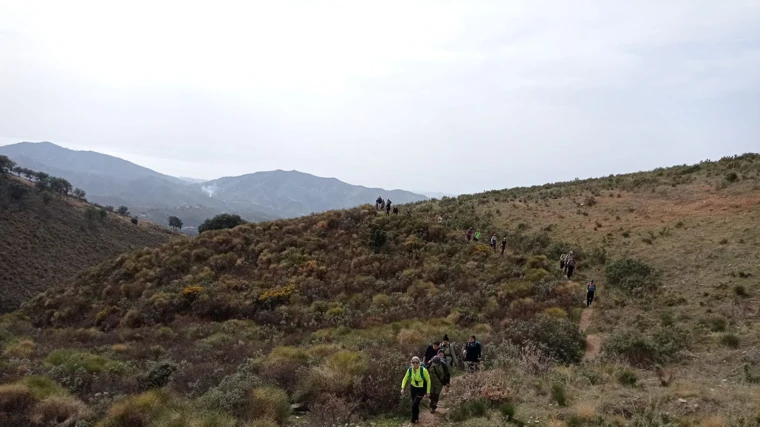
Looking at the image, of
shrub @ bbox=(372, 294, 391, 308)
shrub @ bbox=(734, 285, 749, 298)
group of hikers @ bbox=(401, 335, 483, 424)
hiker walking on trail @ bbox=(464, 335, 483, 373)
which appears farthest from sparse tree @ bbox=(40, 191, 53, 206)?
shrub @ bbox=(734, 285, 749, 298)

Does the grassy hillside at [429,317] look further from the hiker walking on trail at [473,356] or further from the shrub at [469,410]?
the hiker walking on trail at [473,356]

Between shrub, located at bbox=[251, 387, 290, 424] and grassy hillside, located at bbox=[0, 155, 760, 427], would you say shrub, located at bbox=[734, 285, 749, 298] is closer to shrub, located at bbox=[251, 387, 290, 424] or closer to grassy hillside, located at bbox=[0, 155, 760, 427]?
grassy hillside, located at bbox=[0, 155, 760, 427]

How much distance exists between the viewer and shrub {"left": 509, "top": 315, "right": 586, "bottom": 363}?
12914 mm

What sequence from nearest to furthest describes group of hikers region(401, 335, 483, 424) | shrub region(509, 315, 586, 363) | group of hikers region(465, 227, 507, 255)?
1. group of hikers region(401, 335, 483, 424)
2. shrub region(509, 315, 586, 363)
3. group of hikers region(465, 227, 507, 255)

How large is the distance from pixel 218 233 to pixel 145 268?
20.4 feet

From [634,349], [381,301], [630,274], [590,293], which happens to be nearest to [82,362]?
[381,301]

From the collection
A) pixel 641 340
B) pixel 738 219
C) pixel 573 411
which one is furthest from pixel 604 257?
pixel 573 411

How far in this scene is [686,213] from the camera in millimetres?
24578

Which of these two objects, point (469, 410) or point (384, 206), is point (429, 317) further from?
point (384, 206)

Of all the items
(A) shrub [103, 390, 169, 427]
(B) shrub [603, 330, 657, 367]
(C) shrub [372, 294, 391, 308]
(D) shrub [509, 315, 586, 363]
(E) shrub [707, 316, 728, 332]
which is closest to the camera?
(A) shrub [103, 390, 169, 427]

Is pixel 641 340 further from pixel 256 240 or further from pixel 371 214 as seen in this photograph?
pixel 256 240

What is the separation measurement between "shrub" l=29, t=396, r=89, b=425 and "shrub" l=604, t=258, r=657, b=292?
769 inches

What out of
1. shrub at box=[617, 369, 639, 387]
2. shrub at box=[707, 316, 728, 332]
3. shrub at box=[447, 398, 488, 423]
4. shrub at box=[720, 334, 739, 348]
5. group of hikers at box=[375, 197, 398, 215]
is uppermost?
group of hikers at box=[375, 197, 398, 215]

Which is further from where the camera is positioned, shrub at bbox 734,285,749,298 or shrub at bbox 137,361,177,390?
shrub at bbox 734,285,749,298
